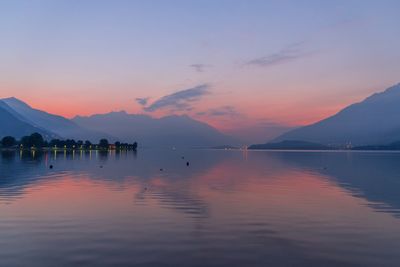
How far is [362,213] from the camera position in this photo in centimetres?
4100

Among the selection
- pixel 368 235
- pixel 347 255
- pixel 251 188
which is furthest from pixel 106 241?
pixel 251 188

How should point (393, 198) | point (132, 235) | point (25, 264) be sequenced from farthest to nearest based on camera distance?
point (393, 198) → point (132, 235) → point (25, 264)

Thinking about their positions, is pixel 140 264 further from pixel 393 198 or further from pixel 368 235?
pixel 393 198

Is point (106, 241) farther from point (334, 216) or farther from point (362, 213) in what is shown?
point (362, 213)

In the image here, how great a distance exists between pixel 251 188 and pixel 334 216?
84.4 feet

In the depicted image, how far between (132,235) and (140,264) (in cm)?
755

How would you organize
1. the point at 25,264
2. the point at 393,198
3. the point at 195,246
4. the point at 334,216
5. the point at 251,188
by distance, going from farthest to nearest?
the point at 251,188
the point at 393,198
the point at 334,216
the point at 195,246
the point at 25,264

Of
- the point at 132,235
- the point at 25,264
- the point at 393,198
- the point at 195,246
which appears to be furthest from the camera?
the point at 393,198

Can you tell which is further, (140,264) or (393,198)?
(393,198)

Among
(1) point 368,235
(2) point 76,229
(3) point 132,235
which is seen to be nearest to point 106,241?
(3) point 132,235

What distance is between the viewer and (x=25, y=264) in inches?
885

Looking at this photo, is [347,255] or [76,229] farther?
[76,229]

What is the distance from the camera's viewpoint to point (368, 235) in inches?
1222

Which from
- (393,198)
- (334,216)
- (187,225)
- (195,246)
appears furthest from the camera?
(393,198)
